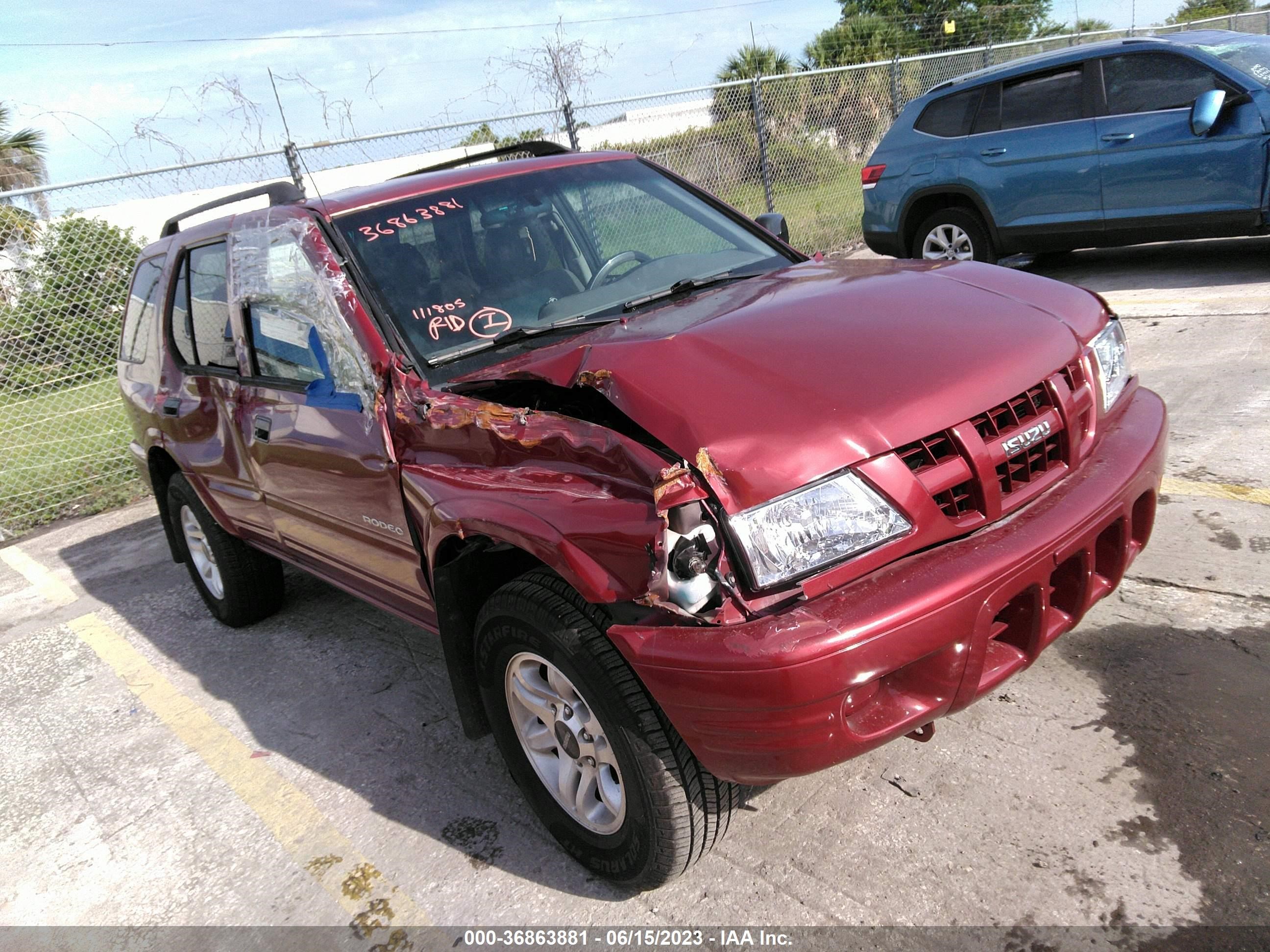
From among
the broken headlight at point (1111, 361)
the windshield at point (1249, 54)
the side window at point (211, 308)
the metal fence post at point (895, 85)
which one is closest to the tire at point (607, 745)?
the broken headlight at point (1111, 361)

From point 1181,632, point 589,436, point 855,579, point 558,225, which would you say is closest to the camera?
point 855,579

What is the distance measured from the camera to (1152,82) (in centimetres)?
709

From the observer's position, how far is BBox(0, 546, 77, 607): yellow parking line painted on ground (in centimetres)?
587

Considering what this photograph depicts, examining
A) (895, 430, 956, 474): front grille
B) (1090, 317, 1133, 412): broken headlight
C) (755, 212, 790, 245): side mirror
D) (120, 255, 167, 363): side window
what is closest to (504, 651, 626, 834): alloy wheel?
(895, 430, 956, 474): front grille

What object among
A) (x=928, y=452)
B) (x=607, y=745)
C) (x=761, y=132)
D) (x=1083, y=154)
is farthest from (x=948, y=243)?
(x=607, y=745)

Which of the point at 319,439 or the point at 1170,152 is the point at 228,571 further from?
the point at 1170,152

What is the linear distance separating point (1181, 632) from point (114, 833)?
11.9 ft

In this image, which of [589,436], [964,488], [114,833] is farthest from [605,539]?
[114,833]

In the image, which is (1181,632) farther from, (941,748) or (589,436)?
(589,436)

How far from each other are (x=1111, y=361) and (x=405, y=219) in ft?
7.48

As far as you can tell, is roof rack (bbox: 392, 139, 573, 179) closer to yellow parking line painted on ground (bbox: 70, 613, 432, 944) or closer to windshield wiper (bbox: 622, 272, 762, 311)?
windshield wiper (bbox: 622, 272, 762, 311)

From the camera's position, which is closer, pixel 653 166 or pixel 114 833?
pixel 114 833

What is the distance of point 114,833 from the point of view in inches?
132

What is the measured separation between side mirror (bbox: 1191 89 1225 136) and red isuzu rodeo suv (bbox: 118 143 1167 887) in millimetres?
4583
